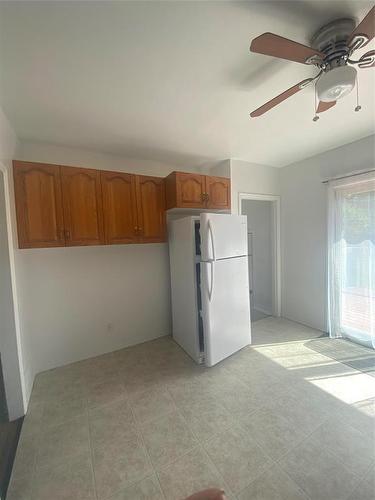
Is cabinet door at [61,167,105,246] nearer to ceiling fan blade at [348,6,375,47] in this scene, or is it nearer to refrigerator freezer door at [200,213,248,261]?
refrigerator freezer door at [200,213,248,261]

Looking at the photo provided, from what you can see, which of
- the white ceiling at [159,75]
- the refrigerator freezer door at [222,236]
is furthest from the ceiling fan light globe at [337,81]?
the refrigerator freezer door at [222,236]

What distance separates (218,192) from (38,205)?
2.04 metres

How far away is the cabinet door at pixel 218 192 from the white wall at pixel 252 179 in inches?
8.8

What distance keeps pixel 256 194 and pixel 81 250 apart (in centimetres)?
261

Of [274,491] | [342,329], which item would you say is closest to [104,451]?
[274,491]

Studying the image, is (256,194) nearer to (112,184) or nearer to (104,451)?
(112,184)

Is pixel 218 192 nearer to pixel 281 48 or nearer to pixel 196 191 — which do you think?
pixel 196 191

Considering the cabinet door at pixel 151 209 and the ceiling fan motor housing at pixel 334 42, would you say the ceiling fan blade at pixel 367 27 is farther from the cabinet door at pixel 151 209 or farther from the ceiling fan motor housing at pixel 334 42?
the cabinet door at pixel 151 209

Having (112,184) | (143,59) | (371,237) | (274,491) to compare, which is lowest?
(274,491)

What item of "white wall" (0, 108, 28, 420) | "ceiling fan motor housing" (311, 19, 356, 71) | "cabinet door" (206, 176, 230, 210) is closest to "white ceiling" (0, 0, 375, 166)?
"ceiling fan motor housing" (311, 19, 356, 71)

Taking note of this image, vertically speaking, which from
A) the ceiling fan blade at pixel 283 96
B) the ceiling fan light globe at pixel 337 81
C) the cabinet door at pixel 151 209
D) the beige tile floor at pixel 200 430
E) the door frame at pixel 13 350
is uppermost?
the ceiling fan blade at pixel 283 96

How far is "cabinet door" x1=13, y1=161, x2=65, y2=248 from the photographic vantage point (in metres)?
1.94

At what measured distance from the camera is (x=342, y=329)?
282cm

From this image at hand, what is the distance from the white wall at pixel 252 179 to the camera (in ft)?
10.2
